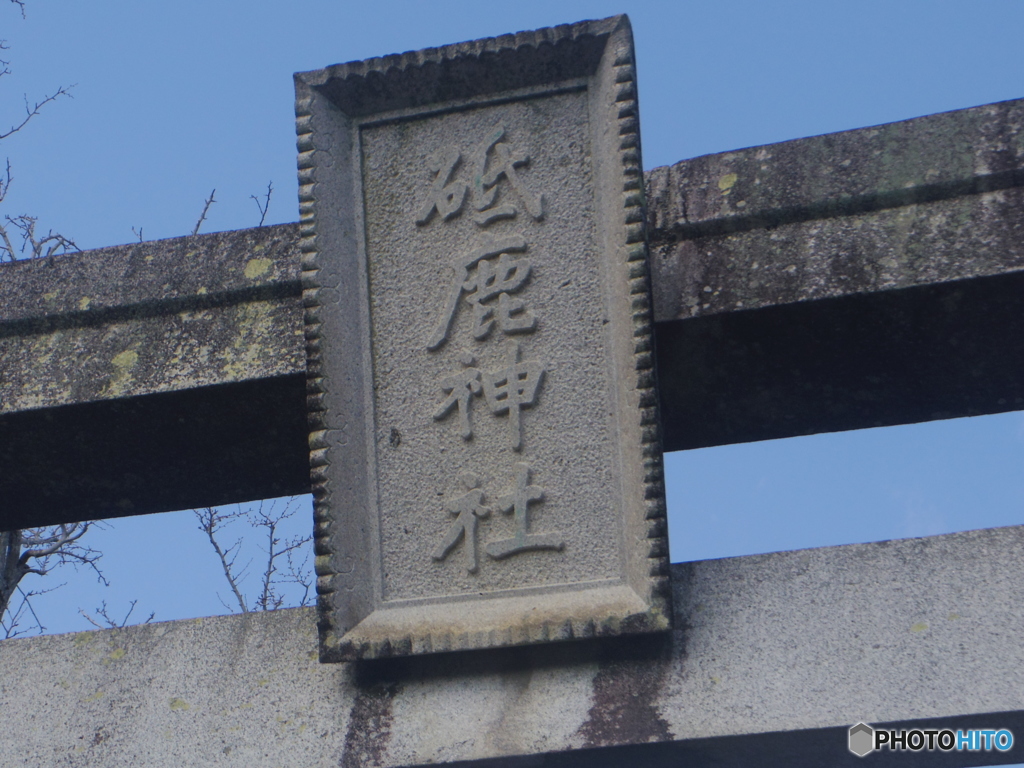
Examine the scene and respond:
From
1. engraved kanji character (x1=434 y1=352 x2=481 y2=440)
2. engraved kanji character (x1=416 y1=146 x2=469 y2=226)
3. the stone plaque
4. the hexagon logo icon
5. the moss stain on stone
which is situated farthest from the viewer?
the moss stain on stone

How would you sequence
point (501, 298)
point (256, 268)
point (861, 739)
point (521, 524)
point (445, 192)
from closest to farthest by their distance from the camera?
1. point (861, 739)
2. point (521, 524)
3. point (501, 298)
4. point (445, 192)
5. point (256, 268)

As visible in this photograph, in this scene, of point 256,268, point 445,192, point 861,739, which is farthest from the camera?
point 256,268

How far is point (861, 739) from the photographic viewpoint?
1.95 metres

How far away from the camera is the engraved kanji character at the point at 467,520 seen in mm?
2156

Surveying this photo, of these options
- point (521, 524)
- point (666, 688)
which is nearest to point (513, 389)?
point (521, 524)

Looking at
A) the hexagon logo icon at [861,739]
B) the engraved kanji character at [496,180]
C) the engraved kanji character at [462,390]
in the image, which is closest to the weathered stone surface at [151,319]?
the engraved kanji character at [462,390]

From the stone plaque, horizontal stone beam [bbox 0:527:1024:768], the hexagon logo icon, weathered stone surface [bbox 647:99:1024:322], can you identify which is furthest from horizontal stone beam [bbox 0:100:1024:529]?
the hexagon logo icon

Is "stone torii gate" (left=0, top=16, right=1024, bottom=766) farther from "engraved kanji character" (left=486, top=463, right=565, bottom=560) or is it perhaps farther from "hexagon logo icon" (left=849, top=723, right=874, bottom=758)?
"engraved kanji character" (left=486, top=463, right=565, bottom=560)

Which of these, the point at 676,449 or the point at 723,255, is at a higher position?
the point at 723,255

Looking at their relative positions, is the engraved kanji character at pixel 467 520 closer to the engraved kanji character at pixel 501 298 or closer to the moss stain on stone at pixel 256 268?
the engraved kanji character at pixel 501 298

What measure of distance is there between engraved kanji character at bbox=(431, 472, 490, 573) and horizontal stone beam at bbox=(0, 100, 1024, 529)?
1.30 feet

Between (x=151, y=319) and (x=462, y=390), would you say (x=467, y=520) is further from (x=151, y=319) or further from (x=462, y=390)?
(x=151, y=319)

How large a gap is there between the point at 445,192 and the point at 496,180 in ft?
0.33

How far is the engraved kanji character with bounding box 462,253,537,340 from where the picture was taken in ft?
7.39
